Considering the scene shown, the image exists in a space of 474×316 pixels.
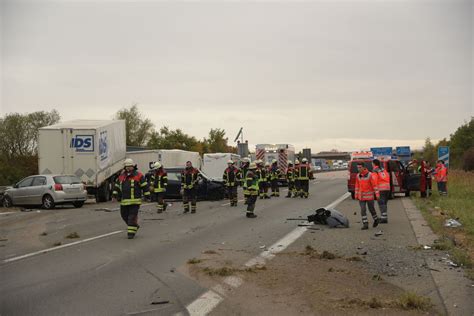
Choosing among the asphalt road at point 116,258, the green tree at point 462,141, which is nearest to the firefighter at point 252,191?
the asphalt road at point 116,258

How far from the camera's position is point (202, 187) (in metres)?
22.8

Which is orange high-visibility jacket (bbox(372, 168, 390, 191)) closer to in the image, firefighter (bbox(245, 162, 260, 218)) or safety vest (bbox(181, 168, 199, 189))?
firefighter (bbox(245, 162, 260, 218))

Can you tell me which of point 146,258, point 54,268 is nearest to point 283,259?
point 146,258

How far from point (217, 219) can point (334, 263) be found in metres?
7.13

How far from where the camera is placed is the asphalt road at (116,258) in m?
6.25

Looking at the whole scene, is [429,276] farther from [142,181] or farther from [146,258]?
[142,181]

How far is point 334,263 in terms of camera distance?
8.53 meters

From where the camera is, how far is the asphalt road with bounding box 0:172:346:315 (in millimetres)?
6250

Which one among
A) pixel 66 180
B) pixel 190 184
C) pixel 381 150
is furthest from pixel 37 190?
pixel 381 150

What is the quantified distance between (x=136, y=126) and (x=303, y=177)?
56299 mm

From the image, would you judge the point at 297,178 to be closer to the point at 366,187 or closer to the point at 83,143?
the point at 83,143

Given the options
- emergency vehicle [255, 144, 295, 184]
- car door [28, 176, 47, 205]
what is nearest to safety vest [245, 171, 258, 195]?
car door [28, 176, 47, 205]

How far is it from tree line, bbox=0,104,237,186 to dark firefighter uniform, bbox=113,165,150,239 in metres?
20.9

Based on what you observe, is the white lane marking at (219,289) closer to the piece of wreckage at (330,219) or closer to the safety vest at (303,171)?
the piece of wreckage at (330,219)
